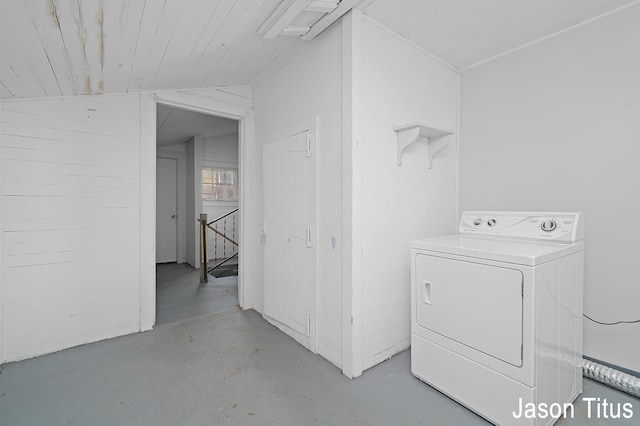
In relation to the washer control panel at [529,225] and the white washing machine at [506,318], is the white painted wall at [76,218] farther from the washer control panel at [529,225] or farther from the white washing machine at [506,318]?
the washer control panel at [529,225]

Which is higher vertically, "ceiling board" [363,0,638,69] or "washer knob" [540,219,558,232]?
"ceiling board" [363,0,638,69]

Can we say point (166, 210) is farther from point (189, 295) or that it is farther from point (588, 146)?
point (588, 146)

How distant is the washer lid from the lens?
1.32 m

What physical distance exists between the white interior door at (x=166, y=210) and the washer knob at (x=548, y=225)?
5.72 metres

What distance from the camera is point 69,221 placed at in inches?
85.4

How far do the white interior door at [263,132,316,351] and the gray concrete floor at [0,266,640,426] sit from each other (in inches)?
10.6

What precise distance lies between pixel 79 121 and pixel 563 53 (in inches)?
142

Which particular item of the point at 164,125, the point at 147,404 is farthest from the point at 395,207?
the point at 164,125

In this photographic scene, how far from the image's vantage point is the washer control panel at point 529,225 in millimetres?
1644

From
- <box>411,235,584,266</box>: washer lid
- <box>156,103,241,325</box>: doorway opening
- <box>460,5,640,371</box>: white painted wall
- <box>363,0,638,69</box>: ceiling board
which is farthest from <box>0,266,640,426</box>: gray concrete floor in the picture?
<box>363,0,638,69</box>: ceiling board

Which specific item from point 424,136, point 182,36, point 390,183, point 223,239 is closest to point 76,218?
point 182,36

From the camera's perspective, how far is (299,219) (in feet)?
7.50

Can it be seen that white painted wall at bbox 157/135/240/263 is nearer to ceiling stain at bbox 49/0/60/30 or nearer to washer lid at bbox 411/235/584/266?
ceiling stain at bbox 49/0/60/30

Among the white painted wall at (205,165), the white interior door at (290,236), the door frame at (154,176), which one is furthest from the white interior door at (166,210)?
the white interior door at (290,236)
